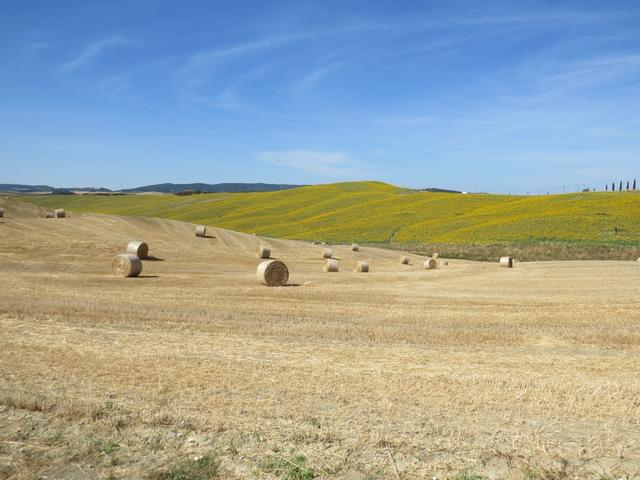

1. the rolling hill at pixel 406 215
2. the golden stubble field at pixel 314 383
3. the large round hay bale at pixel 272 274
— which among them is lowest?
the golden stubble field at pixel 314 383

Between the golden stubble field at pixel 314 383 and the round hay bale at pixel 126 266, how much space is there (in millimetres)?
2992

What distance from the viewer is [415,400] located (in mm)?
9531

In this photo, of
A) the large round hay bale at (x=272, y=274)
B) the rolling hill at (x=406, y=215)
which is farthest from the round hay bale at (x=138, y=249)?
the rolling hill at (x=406, y=215)

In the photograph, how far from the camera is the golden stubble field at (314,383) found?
709cm

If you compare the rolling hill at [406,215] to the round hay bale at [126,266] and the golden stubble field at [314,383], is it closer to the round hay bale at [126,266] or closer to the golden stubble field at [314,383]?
the golden stubble field at [314,383]

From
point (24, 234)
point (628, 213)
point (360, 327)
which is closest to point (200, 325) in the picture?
point (360, 327)

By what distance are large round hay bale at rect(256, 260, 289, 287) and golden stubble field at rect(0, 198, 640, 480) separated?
240 centimetres

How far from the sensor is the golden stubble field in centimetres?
709

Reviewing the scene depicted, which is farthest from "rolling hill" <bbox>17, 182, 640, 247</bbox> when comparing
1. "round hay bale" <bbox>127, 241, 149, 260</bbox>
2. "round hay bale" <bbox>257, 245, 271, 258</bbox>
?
"round hay bale" <bbox>127, 241, 149, 260</bbox>

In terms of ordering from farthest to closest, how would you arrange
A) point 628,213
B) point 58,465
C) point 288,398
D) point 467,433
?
point 628,213, point 288,398, point 467,433, point 58,465

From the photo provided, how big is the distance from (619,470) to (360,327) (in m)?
9.56

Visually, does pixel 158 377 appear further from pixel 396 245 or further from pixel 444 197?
pixel 444 197

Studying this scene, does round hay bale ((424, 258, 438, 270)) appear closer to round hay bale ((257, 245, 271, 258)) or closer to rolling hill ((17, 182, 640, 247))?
round hay bale ((257, 245, 271, 258))

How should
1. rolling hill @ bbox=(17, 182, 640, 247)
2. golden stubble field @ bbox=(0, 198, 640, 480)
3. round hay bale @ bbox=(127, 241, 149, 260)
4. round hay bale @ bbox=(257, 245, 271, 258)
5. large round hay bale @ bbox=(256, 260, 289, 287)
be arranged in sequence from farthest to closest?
rolling hill @ bbox=(17, 182, 640, 247) → round hay bale @ bbox=(257, 245, 271, 258) → round hay bale @ bbox=(127, 241, 149, 260) → large round hay bale @ bbox=(256, 260, 289, 287) → golden stubble field @ bbox=(0, 198, 640, 480)
